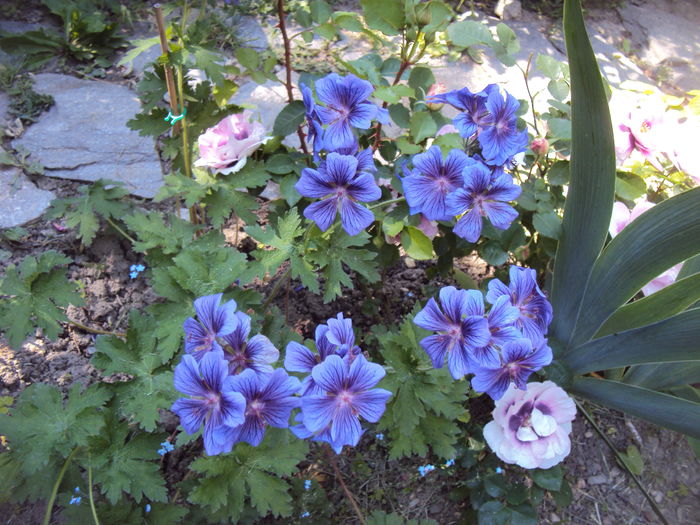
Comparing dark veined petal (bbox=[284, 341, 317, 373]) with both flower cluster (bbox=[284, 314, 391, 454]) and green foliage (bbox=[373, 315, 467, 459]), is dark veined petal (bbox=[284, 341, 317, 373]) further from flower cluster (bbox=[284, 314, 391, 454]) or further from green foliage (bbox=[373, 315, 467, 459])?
green foliage (bbox=[373, 315, 467, 459])

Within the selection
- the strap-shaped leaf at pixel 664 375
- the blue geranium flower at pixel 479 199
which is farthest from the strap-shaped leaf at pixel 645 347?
the blue geranium flower at pixel 479 199

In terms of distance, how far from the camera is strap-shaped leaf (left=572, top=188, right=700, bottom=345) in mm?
1265

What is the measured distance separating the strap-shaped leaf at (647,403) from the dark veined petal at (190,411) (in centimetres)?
96

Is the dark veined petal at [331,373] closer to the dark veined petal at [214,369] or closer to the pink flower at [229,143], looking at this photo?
the dark veined petal at [214,369]

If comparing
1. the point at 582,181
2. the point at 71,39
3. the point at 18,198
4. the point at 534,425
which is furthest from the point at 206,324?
the point at 71,39

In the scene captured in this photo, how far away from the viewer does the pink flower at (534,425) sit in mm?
1421

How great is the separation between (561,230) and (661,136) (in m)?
0.43

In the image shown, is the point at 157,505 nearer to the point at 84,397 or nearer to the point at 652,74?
the point at 84,397

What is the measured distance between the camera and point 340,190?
1228 mm

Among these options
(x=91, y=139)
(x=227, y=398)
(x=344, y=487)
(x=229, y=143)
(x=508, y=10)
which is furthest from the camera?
(x=508, y=10)

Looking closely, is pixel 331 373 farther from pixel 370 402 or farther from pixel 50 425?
pixel 50 425

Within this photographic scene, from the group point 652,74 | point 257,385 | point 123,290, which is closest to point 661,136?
point 257,385

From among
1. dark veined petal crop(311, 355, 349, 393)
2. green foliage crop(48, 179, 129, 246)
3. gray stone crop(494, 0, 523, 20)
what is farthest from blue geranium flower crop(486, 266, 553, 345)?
gray stone crop(494, 0, 523, 20)

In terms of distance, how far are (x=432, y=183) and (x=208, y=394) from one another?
0.62 meters
